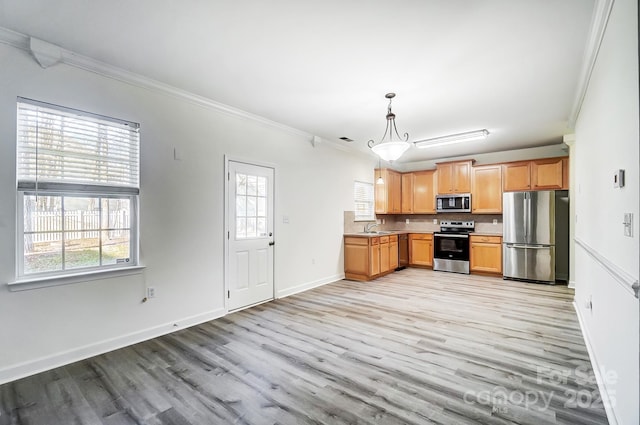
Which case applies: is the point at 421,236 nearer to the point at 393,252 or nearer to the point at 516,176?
the point at 393,252

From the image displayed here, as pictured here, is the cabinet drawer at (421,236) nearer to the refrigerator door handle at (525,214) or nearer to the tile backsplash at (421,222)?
the tile backsplash at (421,222)

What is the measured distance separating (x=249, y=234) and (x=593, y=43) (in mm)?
4091

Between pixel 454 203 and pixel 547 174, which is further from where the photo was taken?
pixel 454 203

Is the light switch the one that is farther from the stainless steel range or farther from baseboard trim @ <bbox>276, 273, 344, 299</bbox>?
the stainless steel range

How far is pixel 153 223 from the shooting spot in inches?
127

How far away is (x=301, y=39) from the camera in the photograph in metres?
2.48

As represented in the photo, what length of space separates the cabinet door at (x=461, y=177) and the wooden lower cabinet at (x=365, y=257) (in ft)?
6.86

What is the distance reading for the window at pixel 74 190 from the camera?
2525mm

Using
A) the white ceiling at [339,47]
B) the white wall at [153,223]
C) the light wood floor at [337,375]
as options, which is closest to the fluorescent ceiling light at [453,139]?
the white ceiling at [339,47]

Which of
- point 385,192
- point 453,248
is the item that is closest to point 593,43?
point 453,248

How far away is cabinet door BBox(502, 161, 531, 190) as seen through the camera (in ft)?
19.6

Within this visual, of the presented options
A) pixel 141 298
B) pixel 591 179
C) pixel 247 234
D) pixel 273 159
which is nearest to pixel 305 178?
pixel 273 159

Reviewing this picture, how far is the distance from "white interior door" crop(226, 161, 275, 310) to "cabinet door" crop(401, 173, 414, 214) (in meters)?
4.21

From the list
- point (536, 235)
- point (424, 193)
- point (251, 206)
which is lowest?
point (536, 235)
